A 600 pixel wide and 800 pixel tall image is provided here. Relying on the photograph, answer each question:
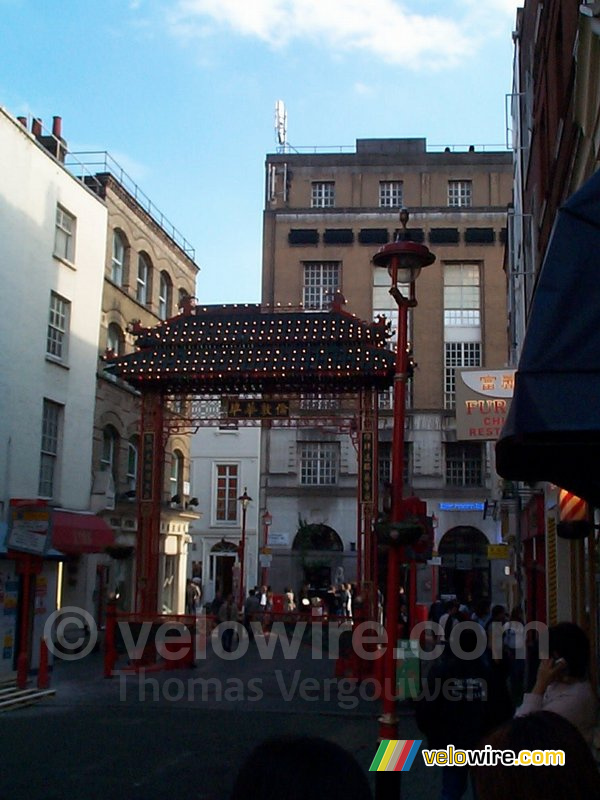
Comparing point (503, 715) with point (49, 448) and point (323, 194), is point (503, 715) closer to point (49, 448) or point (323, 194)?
point (49, 448)

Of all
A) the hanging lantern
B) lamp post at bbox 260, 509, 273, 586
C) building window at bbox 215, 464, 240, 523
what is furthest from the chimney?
building window at bbox 215, 464, 240, 523

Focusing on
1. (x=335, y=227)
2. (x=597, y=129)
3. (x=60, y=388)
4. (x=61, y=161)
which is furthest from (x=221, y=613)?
(x=335, y=227)

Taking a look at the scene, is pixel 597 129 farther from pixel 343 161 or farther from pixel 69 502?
pixel 343 161

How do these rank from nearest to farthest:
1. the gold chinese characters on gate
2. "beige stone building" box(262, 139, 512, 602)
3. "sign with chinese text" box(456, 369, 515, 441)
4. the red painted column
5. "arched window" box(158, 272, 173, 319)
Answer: the red painted column, "sign with chinese text" box(456, 369, 515, 441), the gold chinese characters on gate, "arched window" box(158, 272, 173, 319), "beige stone building" box(262, 139, 512, 602)

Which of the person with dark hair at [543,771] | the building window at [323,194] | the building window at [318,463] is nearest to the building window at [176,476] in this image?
the building window at [318,463]

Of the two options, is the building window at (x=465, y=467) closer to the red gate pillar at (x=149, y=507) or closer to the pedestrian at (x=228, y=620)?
the pedestrian at (x=228, y=620)

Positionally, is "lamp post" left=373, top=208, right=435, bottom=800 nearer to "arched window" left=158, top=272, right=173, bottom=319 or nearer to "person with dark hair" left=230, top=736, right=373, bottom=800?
"person with dark hair" left=230, top=736, right=373, bottom=800

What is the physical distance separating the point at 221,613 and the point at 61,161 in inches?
592

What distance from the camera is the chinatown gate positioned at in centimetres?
2106

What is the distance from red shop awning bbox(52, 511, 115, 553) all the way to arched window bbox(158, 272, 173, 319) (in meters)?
9.91

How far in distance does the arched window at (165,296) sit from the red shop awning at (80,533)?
9914mm

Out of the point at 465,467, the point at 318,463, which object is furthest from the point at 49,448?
the point at 465,467

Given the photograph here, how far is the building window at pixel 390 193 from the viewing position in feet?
173

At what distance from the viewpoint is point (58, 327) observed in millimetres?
26766
